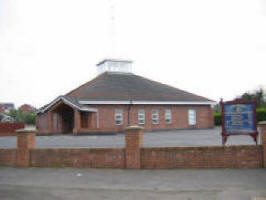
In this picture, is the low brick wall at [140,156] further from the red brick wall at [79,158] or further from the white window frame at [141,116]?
the white window frame at [141,116]

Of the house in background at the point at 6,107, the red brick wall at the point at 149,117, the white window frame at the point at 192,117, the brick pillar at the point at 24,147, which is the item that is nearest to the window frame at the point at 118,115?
the red brick wall at the point at 149,117

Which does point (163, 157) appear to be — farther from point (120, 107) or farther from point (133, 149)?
point (120, 107)

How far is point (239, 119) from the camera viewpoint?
39.3 ft

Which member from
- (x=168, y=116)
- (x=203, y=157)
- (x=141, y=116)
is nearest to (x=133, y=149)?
(x=203, y=157)

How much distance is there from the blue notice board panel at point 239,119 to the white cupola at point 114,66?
29174 millimetres

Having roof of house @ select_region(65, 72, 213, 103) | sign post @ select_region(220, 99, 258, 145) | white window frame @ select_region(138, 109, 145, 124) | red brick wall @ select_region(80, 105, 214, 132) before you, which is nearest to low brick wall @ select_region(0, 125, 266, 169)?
sign post @ select_region(220, 99, 258, 145)

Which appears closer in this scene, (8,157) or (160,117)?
(8,157)

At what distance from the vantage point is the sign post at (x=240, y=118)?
1177cm

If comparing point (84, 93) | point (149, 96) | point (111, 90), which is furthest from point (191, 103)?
point (84, 93)

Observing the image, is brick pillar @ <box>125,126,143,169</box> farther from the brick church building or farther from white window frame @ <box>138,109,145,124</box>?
white window frame @ <box>138,109,145,124</box>

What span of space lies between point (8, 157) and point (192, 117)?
2707cm

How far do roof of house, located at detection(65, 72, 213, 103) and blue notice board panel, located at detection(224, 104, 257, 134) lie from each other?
20.0m

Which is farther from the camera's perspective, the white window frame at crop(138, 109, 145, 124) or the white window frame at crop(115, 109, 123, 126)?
the white window frame at crop(138, 109, 145, 124)

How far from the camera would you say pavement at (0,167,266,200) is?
830 cm
